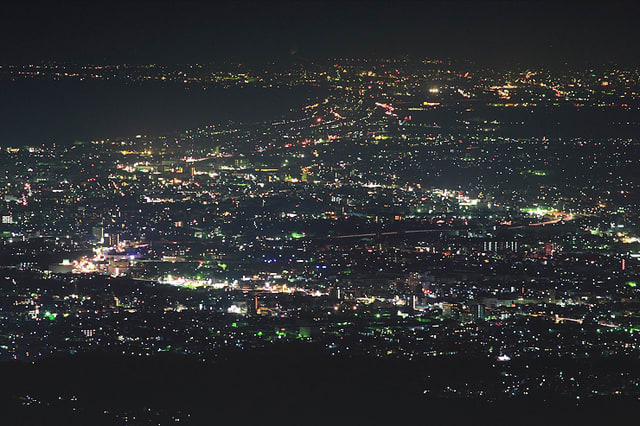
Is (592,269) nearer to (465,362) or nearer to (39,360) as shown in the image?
(465,362)

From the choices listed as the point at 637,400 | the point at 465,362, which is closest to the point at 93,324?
the point at 465,362

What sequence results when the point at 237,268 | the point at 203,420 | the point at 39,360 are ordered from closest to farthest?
the point at 203,420, the point at 39,360, the point at 237,268

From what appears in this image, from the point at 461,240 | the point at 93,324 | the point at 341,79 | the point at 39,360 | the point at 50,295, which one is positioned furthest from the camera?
the point at 341,79

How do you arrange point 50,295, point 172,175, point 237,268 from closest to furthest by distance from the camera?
1. point 50,295
2. point 237,268
3. point 172,175

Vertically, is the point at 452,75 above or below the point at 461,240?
above

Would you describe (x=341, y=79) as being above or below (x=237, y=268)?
above

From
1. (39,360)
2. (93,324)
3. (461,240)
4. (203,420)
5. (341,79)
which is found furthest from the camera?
(341,79)

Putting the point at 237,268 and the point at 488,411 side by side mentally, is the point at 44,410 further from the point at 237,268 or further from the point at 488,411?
the point at 237,268

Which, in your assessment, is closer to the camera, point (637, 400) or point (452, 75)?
point (637, 400)

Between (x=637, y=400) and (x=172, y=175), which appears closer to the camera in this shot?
(x=637, y=400)

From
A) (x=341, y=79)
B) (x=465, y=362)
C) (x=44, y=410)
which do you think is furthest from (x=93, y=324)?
(x=341, y=79)
